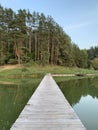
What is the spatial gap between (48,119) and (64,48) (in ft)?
141

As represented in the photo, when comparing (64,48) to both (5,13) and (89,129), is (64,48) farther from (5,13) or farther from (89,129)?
(89,129)

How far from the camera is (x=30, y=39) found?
4431 cm

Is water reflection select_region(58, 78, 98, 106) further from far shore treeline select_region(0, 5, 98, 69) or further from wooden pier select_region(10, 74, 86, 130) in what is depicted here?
far shore treeline select_region(0, 5, 98, 69)

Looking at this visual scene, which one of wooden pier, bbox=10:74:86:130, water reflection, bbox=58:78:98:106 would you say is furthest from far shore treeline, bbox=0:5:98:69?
wooden pier, bbox=10:74:86:130

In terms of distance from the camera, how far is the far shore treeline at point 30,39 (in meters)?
42.0

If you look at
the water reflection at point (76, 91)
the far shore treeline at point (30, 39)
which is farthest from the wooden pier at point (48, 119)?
the far shore treeline at point (30, 39)

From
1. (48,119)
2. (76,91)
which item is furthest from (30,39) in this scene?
(48,119)

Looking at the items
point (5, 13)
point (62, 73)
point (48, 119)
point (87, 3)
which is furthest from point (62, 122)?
point (5, 13)

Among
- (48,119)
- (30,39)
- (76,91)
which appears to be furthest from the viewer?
(30,39)

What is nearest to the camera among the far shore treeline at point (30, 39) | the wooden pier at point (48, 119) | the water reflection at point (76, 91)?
the wooden pier at point (48, 119)

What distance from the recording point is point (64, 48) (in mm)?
48531

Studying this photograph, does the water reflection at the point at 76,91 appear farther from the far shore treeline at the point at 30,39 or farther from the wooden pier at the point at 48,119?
Result: the far shore treeline at the point at 30,39

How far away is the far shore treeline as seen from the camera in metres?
42.0

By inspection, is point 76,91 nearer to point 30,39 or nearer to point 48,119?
point 48,119
